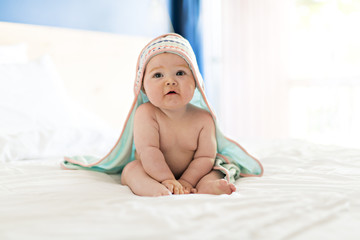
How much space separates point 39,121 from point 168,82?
0.86 metres

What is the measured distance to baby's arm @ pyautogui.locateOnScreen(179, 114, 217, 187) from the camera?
108 centimetres

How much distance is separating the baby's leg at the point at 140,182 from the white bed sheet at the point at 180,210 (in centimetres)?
4

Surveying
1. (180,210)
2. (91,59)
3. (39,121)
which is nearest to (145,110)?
(180,210)

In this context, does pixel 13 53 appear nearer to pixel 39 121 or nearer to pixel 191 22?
pixel 39 121

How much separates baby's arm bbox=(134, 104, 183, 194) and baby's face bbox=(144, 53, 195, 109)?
0.06 metres

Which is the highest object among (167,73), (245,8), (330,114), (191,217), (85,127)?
(245,8)

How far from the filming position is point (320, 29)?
10.5 feet

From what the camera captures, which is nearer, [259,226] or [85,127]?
[259,226]

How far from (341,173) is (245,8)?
2.41 metres

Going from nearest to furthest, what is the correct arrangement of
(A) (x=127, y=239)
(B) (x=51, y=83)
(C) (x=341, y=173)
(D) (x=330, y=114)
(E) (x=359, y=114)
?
(A) (x=127, y=239)
(C) (x=341, y=173)
(B) (x=51, y=83)
(E) (x=359, y=114)
(D) (x=330, y=114)

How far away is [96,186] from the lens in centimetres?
99

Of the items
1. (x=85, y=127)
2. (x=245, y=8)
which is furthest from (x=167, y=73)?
(x=245, y=8)

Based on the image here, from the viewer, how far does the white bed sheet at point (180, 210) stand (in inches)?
24.1

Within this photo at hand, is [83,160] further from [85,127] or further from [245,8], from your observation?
[245,8]
